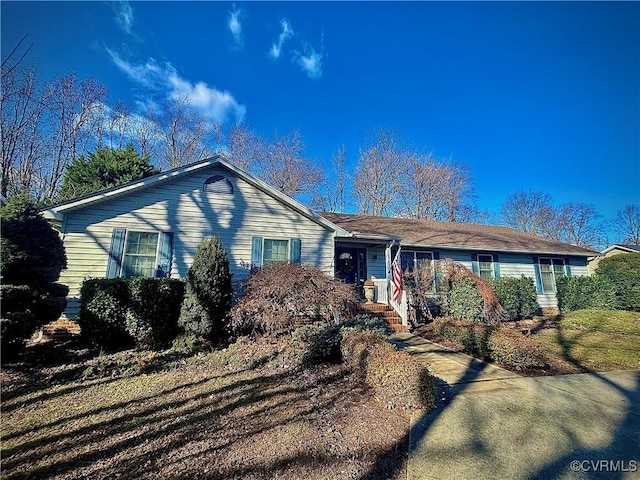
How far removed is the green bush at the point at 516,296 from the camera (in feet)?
36.9

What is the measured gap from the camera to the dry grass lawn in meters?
2.68

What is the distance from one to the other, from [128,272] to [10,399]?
188 inches

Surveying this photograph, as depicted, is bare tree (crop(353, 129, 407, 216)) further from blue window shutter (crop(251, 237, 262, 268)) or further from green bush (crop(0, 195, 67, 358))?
green bush (crop(0, 195, 67, 358))

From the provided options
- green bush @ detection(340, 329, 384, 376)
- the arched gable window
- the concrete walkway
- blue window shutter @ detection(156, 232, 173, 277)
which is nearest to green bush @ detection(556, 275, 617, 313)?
the concrete walkway

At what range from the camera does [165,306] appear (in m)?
6.85

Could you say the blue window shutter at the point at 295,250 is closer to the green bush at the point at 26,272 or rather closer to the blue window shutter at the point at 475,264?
the green bush at the point at 26,272

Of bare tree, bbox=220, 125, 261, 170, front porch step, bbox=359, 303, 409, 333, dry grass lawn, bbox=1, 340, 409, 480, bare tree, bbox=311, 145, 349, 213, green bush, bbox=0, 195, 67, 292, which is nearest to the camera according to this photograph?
dry grass lawn, bbox=1, 340, 409, 480

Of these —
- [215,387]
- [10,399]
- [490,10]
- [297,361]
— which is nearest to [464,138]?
[490,10]

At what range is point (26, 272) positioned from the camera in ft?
18.6

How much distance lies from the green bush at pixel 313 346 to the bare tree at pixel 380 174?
19.2m

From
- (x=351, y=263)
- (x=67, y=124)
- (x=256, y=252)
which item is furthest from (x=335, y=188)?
(x=67, y=124)

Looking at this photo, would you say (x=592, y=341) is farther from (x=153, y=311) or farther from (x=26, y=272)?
(x=26, y=272)

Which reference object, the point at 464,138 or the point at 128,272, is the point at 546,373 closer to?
the point at 128,272

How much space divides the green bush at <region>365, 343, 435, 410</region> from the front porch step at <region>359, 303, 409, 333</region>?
4641 millimetres
